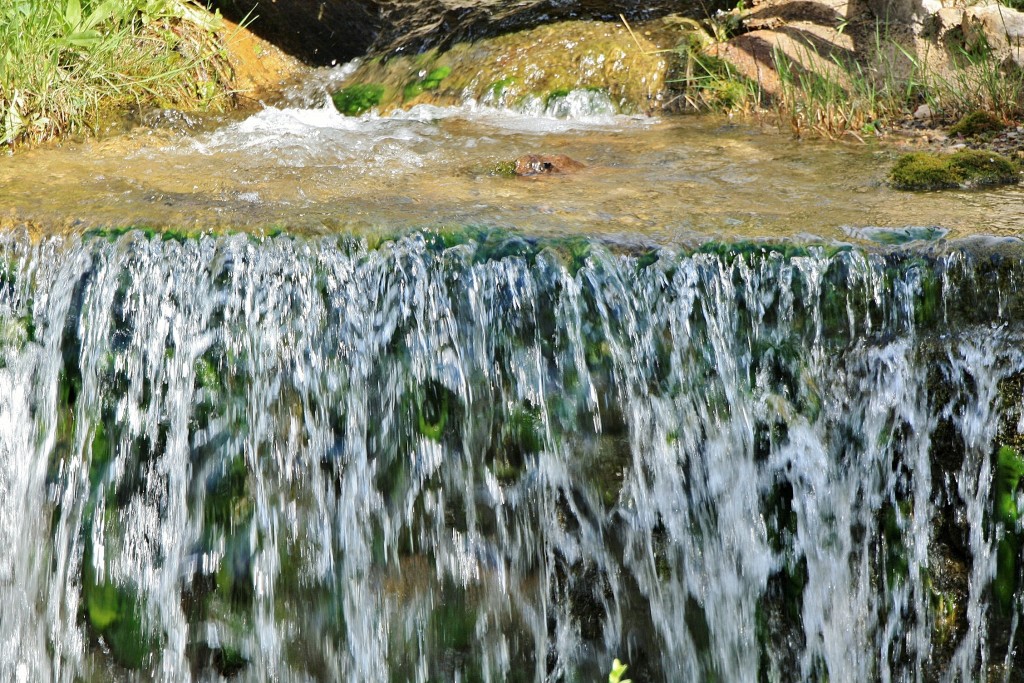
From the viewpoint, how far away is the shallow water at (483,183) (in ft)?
11.2

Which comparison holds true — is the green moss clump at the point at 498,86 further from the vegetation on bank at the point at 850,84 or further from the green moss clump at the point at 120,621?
the green moss clump at the point at 120,621

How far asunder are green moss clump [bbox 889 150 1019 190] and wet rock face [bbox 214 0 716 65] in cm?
312

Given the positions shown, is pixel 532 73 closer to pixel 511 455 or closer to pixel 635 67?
pixel 635 67

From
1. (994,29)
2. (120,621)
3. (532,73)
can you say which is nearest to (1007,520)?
(120,621)

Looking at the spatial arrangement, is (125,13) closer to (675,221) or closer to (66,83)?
(66,83)

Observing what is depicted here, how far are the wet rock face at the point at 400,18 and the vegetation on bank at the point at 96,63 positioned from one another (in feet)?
2.50

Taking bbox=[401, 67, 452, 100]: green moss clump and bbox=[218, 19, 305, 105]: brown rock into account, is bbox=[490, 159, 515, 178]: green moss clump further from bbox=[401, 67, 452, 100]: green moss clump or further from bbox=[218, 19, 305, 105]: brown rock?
bbox=[218, 19, 305, 105]: brown rock

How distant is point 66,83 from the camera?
5.29m

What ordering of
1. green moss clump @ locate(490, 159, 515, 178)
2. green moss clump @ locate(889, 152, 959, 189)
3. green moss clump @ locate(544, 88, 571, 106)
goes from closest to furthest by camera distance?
green moss clump @ locate(889, 152, 959, 189), green moss clump @ locate(490, 159, 515, 178), green moss clump @ locate(544, 88, 571, 106)

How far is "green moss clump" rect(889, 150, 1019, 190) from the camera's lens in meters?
4.02

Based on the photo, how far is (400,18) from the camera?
322 inches

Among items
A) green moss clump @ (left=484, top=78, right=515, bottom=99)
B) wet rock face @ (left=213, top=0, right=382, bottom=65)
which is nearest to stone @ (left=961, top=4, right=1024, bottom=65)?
green moss clump @ (left=484, top=78, right=515, bottom=99)

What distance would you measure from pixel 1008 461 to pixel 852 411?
1.56ft

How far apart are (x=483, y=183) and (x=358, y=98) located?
9.86 ft
